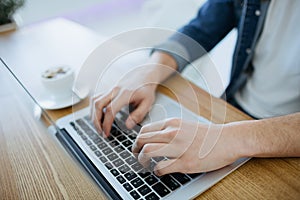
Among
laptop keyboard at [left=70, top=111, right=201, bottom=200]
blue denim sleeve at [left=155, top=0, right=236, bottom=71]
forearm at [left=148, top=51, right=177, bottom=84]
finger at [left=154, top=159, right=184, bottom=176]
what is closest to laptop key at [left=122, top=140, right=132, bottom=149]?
laptop keyboard at [left=70, top=111, right=201, bottom=200]

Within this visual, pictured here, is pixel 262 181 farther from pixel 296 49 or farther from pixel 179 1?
pixel 179 1

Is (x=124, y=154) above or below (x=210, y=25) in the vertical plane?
below

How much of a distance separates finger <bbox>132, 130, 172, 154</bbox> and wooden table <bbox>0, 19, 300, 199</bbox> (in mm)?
97

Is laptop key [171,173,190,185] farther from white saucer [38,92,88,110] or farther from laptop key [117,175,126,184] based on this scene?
white saucer [38,92,88,110]

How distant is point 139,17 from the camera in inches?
77.5

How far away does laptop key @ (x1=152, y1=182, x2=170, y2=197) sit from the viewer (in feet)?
1.41

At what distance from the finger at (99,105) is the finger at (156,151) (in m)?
0.15

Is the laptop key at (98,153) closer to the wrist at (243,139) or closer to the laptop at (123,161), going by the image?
the laptop at (123,161)

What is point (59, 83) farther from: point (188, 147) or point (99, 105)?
point (188, 147)

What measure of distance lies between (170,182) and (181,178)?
2 centimetres

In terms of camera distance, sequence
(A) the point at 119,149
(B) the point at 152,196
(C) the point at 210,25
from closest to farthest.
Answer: (B) the point at 152,196 < (A) the point at 119,149 < (C) the point at 210,25

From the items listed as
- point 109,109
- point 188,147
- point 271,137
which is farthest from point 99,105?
point 271,137

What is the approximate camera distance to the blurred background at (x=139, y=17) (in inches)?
25.5

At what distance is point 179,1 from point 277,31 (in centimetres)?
100
